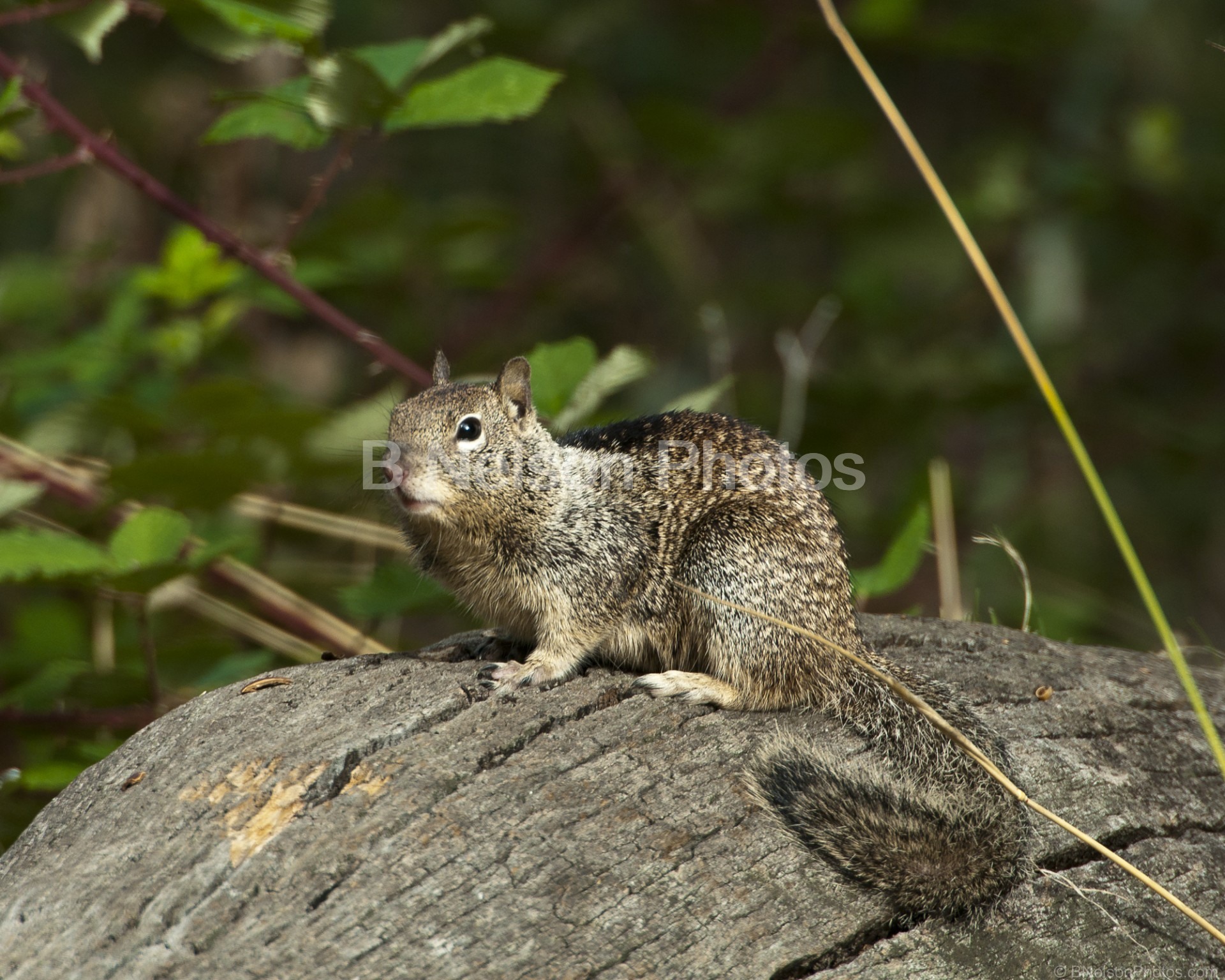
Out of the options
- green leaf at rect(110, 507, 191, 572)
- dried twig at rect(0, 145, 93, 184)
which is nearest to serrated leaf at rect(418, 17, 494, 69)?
dried twig at rect(0, 145, 93, 184)

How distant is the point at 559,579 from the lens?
289 centimetres

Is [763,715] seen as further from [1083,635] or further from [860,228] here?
[860,228]

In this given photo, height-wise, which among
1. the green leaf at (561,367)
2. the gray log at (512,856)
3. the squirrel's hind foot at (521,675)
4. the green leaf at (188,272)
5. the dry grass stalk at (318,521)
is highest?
the green leaf at (188,272)

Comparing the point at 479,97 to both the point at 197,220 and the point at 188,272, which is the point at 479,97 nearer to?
the point at 197,220

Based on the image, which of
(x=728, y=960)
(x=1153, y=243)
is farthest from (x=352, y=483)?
(x=1153, y=243)

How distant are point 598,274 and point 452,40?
4528 mm

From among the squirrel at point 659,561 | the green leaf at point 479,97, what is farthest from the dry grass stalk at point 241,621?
the green leaf at point 479,97

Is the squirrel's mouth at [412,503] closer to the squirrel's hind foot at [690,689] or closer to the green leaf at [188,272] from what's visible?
the squirrel's hind foot at [690,689]

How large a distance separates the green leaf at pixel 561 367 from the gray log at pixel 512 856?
104 centimetres

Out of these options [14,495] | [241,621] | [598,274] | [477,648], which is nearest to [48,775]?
[14,495]

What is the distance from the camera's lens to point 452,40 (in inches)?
117

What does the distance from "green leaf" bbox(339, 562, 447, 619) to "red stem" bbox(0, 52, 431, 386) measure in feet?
1.91

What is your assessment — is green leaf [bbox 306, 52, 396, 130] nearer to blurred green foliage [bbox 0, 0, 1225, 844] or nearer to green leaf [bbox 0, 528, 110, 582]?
blurred green foliage [bbox 0, 0, 1225, 844]

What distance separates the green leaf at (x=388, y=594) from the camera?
3.22m
